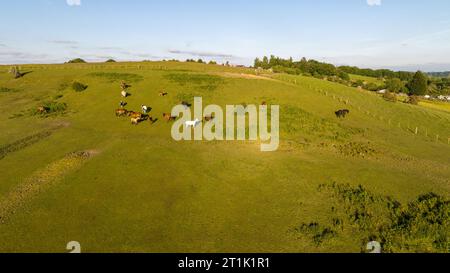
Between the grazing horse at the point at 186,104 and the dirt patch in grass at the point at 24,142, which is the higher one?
the grazing horse at the point at 186,104

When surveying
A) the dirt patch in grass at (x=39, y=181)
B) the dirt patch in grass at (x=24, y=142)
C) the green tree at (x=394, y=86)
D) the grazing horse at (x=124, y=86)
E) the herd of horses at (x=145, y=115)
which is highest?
the green tree at (x=394, y=86)

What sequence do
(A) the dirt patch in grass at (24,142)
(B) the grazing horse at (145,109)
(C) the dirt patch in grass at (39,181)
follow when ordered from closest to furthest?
(C) the dirt patch in grass at (39,181)
(A) the dirt patch in grass at (24,142)
(B) the grazing horse at (145,109)

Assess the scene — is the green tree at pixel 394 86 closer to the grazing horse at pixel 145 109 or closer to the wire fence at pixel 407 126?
the wire fence at pixel 407 126

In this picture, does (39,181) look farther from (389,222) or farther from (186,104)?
(186,104)

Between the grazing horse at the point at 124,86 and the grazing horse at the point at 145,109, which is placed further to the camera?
the grazing horse at the point at 124,86

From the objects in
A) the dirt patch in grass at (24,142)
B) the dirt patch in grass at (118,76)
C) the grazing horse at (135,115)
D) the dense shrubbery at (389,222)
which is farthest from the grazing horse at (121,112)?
the dense shrubbery at (389,222)

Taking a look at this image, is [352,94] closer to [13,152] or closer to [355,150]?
[355,150]

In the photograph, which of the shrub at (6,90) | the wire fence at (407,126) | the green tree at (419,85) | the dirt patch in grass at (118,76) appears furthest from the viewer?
the green tree at (419,85)
